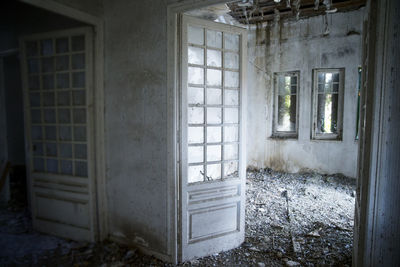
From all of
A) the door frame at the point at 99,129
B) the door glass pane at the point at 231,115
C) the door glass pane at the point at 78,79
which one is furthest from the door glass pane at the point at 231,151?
the door glass pane at the point at 78,79

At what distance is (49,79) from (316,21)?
16.5 feet

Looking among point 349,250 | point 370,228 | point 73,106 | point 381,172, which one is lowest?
point 349,250

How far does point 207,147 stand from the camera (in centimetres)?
244

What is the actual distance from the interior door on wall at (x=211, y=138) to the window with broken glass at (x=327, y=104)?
10.8ft

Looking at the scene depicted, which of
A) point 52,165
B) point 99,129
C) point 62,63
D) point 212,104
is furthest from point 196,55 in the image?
point 52,165

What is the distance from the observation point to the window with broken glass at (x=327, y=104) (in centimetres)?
502

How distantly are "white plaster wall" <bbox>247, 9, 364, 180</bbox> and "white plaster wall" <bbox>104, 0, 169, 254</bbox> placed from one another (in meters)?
3.76

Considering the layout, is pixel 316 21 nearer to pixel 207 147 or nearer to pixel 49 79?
pixel 207 147

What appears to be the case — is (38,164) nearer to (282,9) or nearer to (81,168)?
(81,168)

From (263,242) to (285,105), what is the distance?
3.54 meters

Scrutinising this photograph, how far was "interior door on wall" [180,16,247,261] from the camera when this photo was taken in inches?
91.8

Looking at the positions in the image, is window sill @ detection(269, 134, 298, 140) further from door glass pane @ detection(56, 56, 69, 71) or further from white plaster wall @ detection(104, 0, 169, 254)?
door glass pane @ detection(56, 56, 69, 71)

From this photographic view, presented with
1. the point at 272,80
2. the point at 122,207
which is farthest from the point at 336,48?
the point at 122,207

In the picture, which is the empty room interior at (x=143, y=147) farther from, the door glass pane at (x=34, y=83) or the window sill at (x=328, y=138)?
the window sill at (x=328, y=138)
